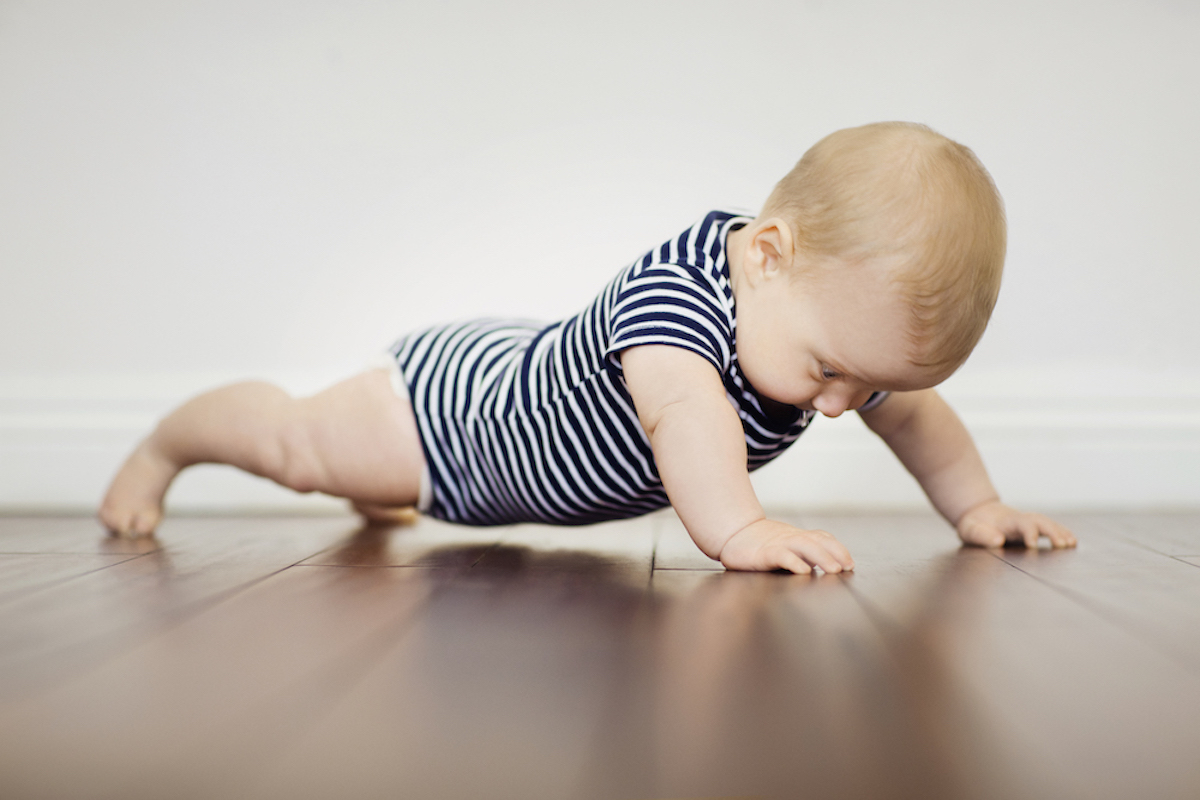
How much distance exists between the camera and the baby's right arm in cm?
69

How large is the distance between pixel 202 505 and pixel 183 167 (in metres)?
0.51

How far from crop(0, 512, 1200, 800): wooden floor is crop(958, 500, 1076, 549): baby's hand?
0.11m

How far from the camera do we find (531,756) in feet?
1.08

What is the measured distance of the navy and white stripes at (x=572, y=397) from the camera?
0.77 meters

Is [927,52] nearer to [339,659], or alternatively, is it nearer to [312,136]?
[312,136]

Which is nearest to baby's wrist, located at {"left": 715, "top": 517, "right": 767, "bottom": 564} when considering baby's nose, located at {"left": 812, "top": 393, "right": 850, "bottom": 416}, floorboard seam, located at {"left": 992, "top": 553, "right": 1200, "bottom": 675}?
baby's nose, located at {"left": 812, "top": 393, "right": 850, "bottom": 416}

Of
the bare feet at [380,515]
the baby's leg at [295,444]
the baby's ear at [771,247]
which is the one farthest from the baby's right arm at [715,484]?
the bare feet at [380,515]

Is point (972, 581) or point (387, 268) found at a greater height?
point (387, 268)

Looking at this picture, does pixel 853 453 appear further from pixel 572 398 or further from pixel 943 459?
pixel 572 398

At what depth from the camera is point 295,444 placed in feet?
3.26

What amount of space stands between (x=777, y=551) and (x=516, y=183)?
86 cm

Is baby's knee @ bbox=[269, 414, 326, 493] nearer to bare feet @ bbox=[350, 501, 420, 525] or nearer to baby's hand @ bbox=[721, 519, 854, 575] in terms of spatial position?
bare feet @ bbox=[350, 501, 420, 525]

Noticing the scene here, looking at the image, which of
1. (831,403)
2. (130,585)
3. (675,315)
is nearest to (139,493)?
(130,585)

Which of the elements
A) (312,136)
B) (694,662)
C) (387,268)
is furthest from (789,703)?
(312,136)
